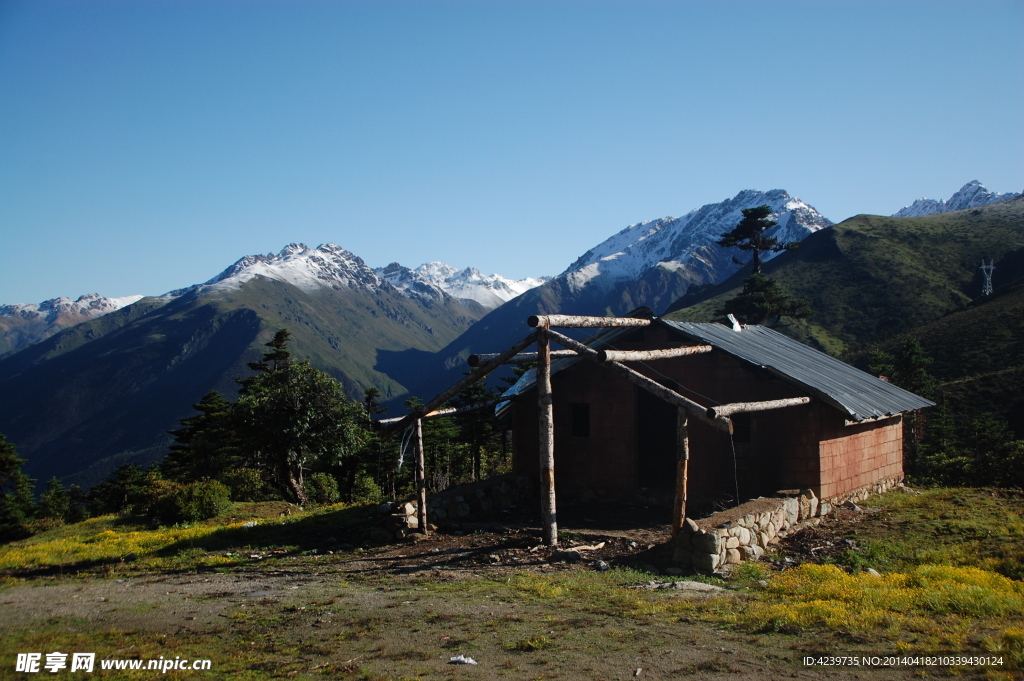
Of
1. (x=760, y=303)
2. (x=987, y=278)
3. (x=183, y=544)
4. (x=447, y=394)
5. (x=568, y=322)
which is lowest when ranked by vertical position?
(x=183, y=544)

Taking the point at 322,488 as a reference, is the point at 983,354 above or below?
above

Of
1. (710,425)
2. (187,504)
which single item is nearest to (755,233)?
(710,425)

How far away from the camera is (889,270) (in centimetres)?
8394

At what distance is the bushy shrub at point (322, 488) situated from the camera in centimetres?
3422

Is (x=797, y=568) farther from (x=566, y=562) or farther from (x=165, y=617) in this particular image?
(x=165, y=617)

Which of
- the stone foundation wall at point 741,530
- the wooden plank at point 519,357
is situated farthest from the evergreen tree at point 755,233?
the stone foundation wall at point 741,530

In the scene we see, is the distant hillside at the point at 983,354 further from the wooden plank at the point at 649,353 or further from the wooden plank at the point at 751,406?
the wooden plank at the point at 649,353

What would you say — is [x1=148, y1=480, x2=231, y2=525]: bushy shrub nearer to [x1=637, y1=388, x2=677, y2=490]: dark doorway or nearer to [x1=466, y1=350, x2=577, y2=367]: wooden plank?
[x1=466, y1=350, x2=577, y2=367]: wooden plank

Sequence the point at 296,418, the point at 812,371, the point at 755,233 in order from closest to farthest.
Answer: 1. the point at 812,371
2. the point at 296,418
3. the point at 755,233

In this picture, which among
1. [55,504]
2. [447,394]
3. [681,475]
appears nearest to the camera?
[681,475]

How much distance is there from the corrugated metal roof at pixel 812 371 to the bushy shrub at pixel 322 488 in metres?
21.8

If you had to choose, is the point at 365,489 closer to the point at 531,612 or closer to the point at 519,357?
the point at 519,357

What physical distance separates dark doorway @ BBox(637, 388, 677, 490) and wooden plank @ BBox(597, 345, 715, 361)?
3.76 meters

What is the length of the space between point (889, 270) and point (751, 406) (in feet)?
268
